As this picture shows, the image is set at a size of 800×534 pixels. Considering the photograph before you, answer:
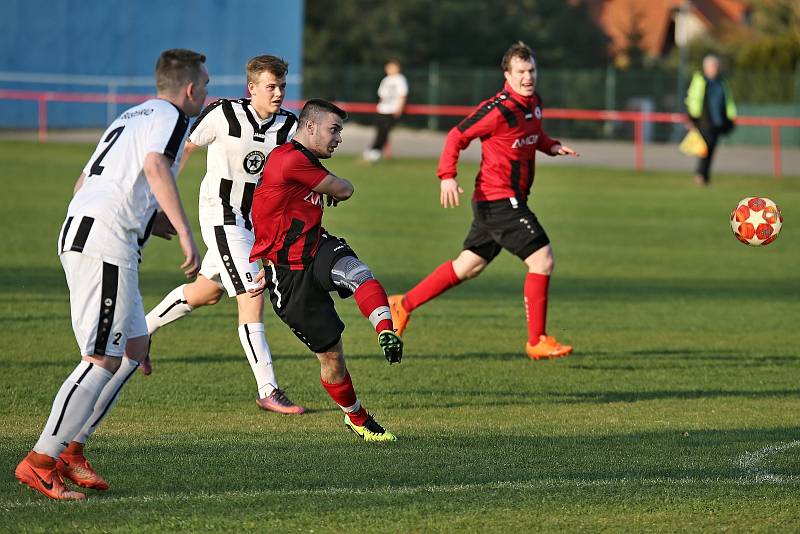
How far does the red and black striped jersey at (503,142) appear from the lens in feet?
32.6

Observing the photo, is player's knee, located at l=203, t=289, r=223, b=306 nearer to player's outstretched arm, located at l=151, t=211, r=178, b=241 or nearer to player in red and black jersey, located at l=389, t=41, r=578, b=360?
player's outstretched arm, located at l=151, t=211, r=178, b=241

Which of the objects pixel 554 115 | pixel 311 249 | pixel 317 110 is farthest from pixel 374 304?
pixel 554 115

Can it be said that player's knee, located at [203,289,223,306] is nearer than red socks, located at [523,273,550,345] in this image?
Yes

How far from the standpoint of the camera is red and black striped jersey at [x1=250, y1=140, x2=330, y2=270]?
22.2ft

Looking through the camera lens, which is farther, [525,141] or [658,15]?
[658,15]

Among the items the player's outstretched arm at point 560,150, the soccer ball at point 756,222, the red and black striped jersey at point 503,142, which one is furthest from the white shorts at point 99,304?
the soccer ball at point 756,222

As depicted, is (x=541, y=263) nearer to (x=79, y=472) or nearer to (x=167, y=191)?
(x=167, y=191)

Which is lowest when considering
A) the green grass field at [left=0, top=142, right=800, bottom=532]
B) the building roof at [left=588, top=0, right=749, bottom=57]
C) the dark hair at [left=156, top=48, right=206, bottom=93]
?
the green grass field at [left=0, top=142, right=800, bottom=532]

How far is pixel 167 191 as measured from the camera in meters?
5.74

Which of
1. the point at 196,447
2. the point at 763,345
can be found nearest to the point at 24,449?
the point at 196,447

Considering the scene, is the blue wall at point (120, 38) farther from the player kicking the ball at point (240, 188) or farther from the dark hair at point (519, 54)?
the player kicking the ball at point (240, 188)

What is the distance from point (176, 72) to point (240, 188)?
204cm

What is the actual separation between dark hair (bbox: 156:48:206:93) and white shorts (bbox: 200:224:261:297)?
1997 millimetres

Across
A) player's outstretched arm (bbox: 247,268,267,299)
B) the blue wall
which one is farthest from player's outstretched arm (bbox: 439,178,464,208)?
the blue wall
